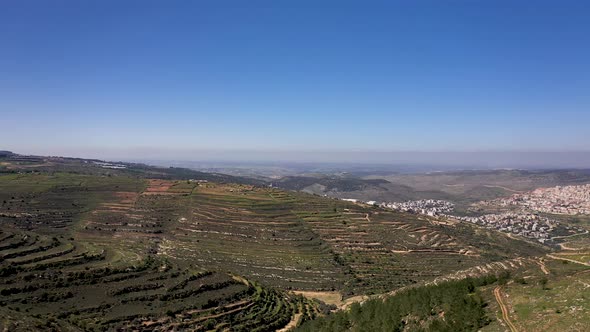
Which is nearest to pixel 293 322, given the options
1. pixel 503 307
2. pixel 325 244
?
pixel 503 307

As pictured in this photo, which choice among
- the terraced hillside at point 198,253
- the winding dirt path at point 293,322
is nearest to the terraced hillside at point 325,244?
the terraced hillside at point 198,253

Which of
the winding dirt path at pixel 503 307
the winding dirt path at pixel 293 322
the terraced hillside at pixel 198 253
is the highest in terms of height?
the winding dirt path at pixel 503 307

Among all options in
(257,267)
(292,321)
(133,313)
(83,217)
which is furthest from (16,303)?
(83,217)

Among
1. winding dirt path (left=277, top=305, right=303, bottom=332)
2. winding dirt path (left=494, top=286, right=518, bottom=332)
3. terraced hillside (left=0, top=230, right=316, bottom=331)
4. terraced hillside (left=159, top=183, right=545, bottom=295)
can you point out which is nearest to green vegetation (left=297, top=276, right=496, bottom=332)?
winding dirt path (left=494, top=286, right=518, bottom=332)

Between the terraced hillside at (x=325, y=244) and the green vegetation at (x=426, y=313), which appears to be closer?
the green vegetation at (x=426, y=313)

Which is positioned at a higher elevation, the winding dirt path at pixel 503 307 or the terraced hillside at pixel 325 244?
the winding dirt path at pixel 503 307

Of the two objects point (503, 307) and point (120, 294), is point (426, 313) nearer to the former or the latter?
point (503, 307)

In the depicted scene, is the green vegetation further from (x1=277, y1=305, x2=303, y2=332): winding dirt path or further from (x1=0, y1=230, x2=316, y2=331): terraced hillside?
(x1=0, y1=230, x2=316, y2=331): terraced hillside

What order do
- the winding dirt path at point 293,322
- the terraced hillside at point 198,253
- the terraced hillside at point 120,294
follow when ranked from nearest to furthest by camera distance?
1. the terraced hillside at point 120,294
2. the terraced hillside at point 198,253
3. the winding dirt path at point 293,322

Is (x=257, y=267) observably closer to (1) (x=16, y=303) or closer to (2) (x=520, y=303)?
(1) (x=16, y=303)

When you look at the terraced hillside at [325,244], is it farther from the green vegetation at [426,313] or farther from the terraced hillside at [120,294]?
the green vegetation at [426,313]

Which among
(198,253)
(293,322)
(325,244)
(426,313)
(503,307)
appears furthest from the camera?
(325,244)
